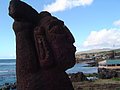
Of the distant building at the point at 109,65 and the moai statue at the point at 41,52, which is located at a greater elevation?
the moai statue at the point at 41,52

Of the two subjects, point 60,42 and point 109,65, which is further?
point 109,65

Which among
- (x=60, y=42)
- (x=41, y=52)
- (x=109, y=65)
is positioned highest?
(x=60, y=42)

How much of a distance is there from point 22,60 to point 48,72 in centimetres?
70

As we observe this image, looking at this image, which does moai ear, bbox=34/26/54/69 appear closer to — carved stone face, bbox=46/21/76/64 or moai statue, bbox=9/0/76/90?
moai statue, bbox=9/0/76/90

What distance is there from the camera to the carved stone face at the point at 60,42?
853 cm

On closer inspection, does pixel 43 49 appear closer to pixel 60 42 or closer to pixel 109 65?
pixel 60 42

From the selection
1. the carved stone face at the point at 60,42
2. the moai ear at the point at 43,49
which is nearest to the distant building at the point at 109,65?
the carved stone face at the point at 60,42

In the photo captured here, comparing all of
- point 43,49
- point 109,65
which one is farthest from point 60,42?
point 109,65

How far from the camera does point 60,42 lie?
8617mm

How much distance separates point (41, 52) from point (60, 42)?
522 mm

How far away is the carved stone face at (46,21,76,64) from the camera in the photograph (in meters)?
8.53

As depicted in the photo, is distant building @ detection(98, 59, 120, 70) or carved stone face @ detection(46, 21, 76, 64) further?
distant building @ detection(98, 59, 120, 70)

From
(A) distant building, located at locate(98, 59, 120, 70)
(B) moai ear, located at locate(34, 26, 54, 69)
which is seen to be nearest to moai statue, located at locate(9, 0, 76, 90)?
(B) moai ear, located at locate(34, 26, 54, 69)

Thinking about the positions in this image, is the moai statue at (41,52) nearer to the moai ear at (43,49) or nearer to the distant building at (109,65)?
the moai ear at (43,49)
